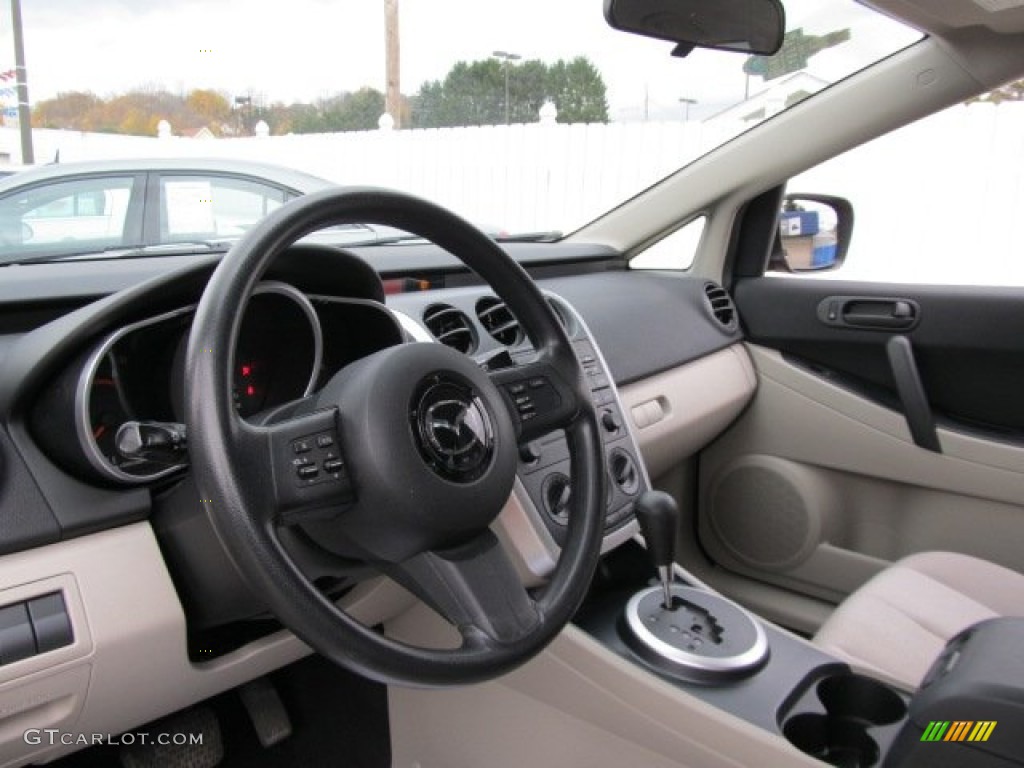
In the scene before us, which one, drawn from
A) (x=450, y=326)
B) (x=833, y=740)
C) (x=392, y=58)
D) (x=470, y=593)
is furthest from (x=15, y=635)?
(x=392, y=58)

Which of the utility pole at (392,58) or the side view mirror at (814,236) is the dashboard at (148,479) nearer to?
the utility pole at (392,58)

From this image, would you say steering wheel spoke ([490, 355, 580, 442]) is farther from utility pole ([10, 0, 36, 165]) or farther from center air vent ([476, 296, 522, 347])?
utility pole ([10, 0, 36, 165])

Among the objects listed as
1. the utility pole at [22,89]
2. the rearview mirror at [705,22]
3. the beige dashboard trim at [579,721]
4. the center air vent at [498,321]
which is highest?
the rearview mirror at [705,22]

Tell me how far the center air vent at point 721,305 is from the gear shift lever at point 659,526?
1.13 m

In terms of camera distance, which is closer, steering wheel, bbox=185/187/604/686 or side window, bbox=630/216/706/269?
steering wheel, bbox=185/187/604/686

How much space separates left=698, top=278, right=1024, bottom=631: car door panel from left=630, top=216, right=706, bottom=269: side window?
0.60 feet

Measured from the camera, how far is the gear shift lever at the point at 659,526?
1521 mm

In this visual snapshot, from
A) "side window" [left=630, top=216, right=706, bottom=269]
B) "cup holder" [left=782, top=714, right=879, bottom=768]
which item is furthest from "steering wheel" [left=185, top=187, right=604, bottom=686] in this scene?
"side window" [left=630, top=216, right=706, bottom=269]

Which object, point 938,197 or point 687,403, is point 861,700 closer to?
point 687,403

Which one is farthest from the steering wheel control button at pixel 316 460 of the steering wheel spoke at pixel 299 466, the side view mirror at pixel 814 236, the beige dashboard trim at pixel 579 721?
the side view mirror at pixel 814 236

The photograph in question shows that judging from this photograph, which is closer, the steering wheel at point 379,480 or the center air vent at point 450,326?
the steering wheel at point 379,480

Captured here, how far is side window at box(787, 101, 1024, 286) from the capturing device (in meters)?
2.49

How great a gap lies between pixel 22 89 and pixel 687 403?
1632 mm

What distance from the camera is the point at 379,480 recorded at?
3.17 feet
